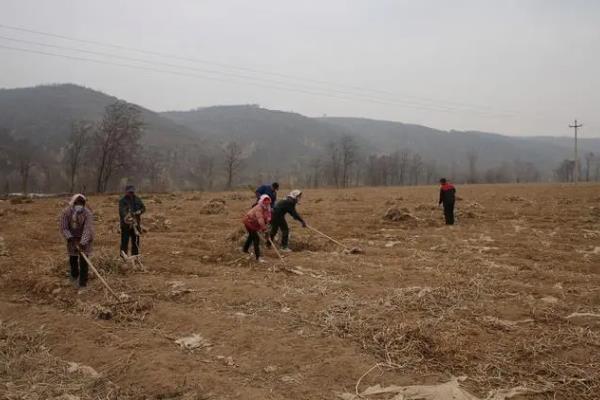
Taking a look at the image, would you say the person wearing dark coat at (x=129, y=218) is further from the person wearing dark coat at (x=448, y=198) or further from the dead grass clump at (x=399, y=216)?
the person wearing dark coat at (x=448, y=198)

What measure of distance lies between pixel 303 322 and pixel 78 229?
4125 mm

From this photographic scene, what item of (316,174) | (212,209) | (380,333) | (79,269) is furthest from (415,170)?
(380,333)

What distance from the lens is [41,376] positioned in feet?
16.3

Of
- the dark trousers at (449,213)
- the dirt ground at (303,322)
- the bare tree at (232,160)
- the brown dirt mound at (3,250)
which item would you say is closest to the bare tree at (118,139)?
the bare tree at (232,160)

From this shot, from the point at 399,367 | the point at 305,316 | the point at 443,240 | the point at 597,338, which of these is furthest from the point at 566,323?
the point at 443,240

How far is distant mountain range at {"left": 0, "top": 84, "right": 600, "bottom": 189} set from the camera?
319ft

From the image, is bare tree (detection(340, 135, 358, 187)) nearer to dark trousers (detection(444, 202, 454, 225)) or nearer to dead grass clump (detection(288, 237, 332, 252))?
dark trousers (detection(444, 202, 454, 225))

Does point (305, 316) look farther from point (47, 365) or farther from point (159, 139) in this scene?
point (159, 139)

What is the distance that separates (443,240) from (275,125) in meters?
141

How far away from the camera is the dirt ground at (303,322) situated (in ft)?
15.6

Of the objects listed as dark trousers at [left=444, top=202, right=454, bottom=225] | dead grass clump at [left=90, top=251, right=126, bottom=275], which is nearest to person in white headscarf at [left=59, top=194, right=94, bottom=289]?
dead grass clump at [left=90, top=251, right=126, bottom=275]

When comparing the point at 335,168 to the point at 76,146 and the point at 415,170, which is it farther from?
the point at 76,146

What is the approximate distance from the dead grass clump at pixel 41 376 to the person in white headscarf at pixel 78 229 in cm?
186

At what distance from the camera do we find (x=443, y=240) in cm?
1198
